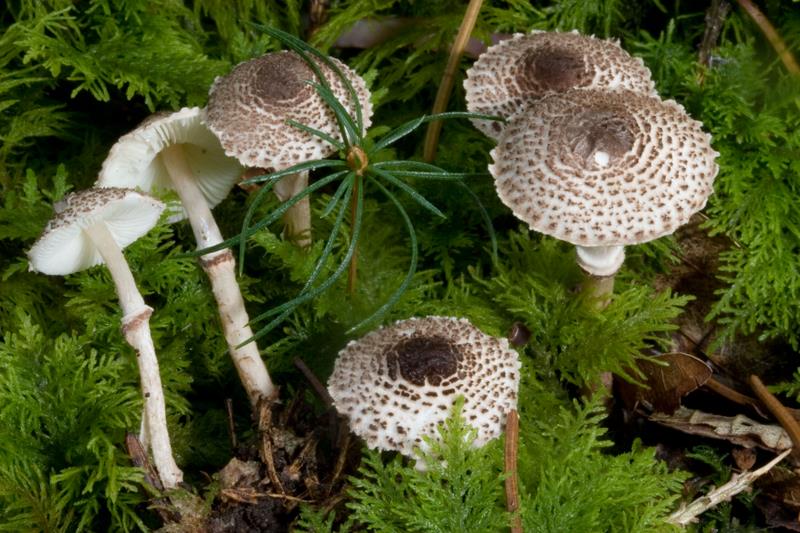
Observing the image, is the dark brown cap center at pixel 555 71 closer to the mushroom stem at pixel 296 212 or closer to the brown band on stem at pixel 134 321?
the mushroom stem at pixel 296 212

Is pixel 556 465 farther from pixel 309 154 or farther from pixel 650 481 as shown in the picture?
pixel 309 154

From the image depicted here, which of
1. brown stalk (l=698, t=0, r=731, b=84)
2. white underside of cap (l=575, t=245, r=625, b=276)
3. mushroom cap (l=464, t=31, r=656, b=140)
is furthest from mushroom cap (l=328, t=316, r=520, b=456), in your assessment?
brown stalk (l=698, t=0, r=731, b=84)

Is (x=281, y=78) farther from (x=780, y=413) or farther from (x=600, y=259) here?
(x=780, y=413)

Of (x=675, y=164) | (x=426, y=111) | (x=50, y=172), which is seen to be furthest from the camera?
(x=426, y=111)

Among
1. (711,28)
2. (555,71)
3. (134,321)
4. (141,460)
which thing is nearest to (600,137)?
(555,71)

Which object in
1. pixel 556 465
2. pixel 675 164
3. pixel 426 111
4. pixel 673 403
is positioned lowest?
pixel 673 403

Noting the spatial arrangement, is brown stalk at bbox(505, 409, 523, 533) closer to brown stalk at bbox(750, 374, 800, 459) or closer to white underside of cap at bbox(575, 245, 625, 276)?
white underside of cap at bbox(575, 245, 625, 276)

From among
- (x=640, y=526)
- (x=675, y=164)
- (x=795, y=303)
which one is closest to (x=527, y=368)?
(x=640, y=526)
